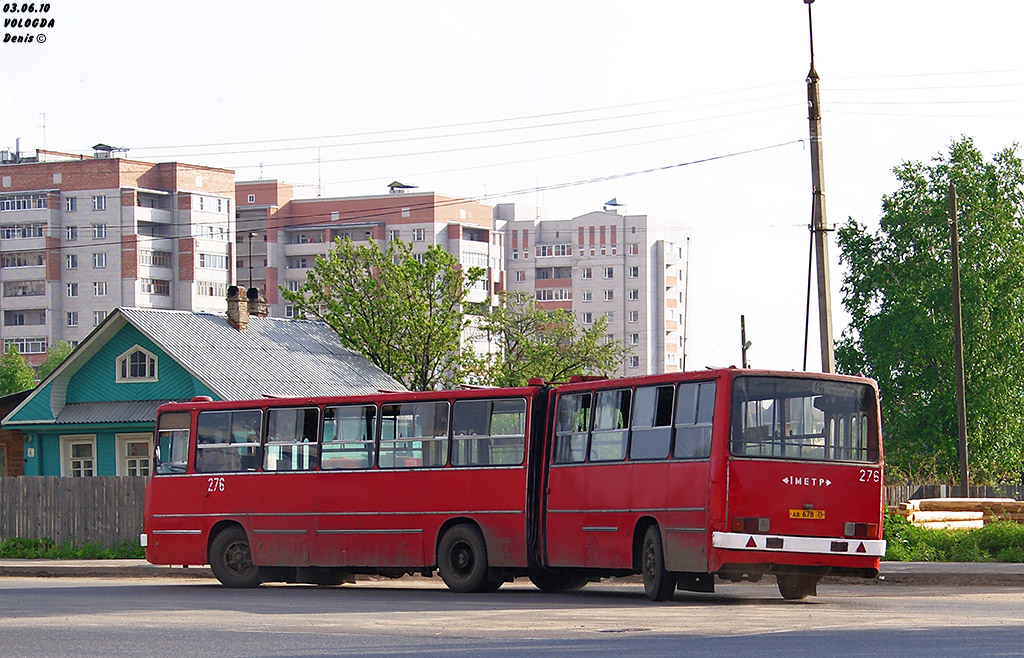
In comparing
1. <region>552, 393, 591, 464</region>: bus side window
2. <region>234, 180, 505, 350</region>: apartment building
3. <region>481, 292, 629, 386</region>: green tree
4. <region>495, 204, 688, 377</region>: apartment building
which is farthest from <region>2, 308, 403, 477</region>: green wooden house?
<region>495, 204, 688, 377</region>: apartment building

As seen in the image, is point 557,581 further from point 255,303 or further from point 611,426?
point 255,303

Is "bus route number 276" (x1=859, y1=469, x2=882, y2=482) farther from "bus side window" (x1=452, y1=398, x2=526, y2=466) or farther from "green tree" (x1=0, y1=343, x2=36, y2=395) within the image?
"green tree" (x1=0, y1=343, x2=36, y2=395)

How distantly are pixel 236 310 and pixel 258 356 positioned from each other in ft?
6.75

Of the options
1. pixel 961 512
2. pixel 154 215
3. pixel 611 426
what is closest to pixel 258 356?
pixel 961 512

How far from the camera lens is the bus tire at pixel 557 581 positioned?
2252 cm

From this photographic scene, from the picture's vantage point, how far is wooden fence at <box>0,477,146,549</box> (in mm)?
35125

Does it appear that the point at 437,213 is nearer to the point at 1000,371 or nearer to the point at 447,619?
the point at 1000,371

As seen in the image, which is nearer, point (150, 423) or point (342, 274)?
point (150, 423)

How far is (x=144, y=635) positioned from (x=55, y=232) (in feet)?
426

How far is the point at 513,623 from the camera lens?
16.1 metres

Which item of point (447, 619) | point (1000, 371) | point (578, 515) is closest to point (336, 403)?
point (578, 515)

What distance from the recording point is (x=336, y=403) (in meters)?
23.8

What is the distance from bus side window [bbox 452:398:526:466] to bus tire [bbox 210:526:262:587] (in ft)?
13.8

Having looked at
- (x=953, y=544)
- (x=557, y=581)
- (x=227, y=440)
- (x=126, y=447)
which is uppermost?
(x=227, y=440)
